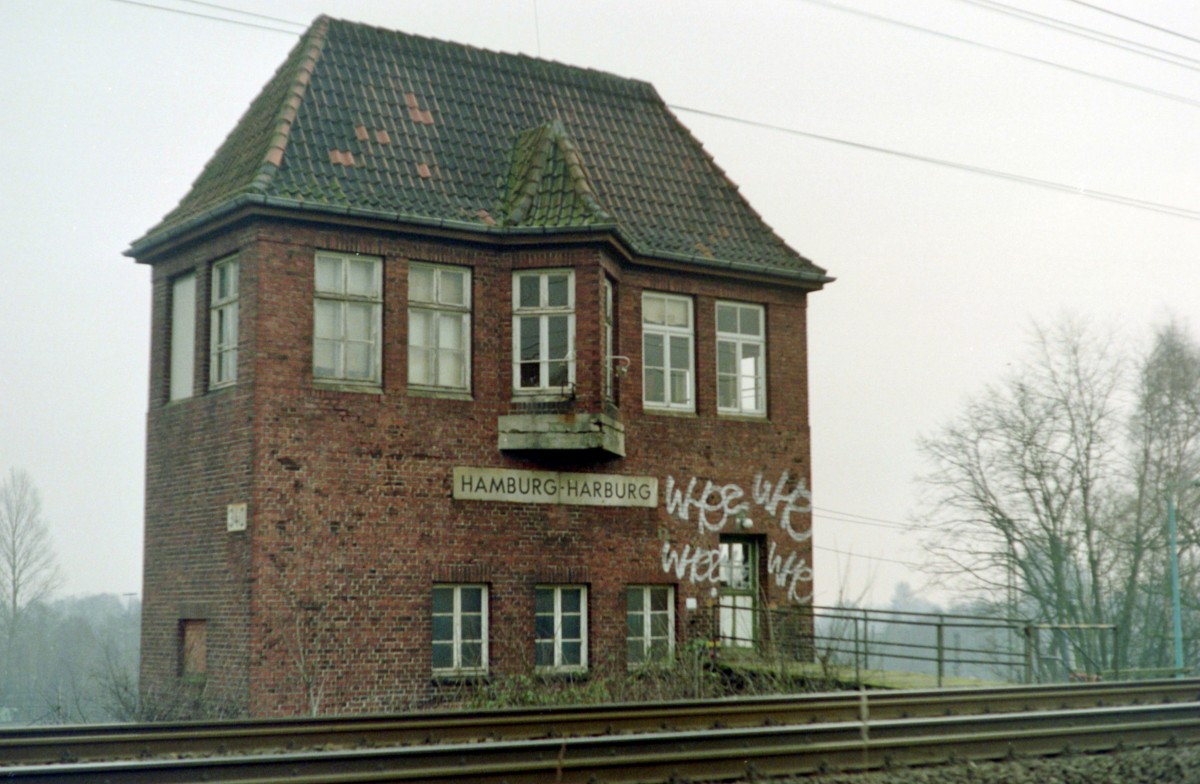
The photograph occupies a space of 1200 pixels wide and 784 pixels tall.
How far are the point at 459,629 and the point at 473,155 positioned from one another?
7266 millimetres

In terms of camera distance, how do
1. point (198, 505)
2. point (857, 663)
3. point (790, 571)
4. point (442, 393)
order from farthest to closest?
point (790, 571) < point (442, 393) < point (198, 505) < point (857, 663)

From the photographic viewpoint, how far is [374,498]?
18297 mm

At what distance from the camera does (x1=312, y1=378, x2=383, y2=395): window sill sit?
18.2 metres

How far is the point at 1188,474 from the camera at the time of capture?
132 feet

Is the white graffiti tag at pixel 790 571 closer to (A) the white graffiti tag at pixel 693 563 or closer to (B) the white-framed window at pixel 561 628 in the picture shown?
(A) the white graffiti tag at pixel 693 563

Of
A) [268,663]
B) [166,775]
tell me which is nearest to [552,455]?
[268,663]

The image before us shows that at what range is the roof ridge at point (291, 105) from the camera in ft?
59.6

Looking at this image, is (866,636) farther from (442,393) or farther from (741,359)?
(442,393)

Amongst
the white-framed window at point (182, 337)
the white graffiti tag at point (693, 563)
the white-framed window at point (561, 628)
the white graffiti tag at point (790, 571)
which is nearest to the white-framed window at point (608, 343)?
the white graffiti tag at point (693, 563)

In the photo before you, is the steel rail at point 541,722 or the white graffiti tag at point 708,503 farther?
the white graffiti tag at point 708,503

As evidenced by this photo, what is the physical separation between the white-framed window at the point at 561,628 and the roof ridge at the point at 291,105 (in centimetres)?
700

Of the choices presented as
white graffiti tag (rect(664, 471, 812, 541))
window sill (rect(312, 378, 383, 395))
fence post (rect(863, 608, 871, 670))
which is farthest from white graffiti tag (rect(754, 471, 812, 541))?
window sill (rect(312, 378, 383, 395))

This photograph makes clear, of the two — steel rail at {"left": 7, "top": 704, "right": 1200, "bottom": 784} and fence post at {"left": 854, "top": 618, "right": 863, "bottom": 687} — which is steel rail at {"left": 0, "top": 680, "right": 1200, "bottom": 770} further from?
fence post at {"left": 854, "top": 618, "right": 863, "bottom": 687}

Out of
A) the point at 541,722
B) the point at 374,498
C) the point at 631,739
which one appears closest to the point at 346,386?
the point at 374,498
